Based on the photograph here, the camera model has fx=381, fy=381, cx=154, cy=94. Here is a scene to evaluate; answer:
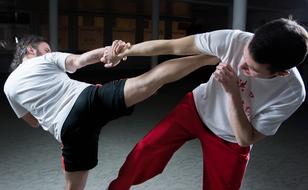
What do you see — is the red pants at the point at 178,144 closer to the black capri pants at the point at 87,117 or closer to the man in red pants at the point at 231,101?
the man in red pants at the point at 231,101

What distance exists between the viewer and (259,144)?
3.96 metres

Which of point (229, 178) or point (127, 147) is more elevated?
point (229, 178)

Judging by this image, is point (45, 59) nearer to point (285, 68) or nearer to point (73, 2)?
point (285, 68)

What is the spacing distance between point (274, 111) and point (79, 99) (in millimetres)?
921

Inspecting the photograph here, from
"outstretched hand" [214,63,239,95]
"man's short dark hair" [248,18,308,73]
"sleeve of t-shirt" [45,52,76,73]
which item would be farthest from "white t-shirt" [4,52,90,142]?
"man's short dark hair" [248,18,308,73]

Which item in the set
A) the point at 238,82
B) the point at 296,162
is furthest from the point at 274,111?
the point at 296,162

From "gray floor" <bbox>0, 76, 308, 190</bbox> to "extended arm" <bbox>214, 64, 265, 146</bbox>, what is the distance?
121 cm

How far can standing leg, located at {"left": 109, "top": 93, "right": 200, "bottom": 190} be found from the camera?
184 cm

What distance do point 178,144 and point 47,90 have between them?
28.0 inches

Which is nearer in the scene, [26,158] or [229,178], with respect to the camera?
[229,178]

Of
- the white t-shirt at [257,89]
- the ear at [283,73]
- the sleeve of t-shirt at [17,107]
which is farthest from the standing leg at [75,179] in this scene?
the ear at [283,73]

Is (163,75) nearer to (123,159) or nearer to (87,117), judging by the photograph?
(87,117)

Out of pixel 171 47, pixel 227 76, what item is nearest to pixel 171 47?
pixel 171 47

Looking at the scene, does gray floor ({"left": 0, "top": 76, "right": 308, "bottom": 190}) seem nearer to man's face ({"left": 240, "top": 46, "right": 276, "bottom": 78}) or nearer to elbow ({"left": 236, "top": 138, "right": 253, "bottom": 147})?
elbow ({"left": 236, "top": 138, "right": 253, "bottom": 147})
